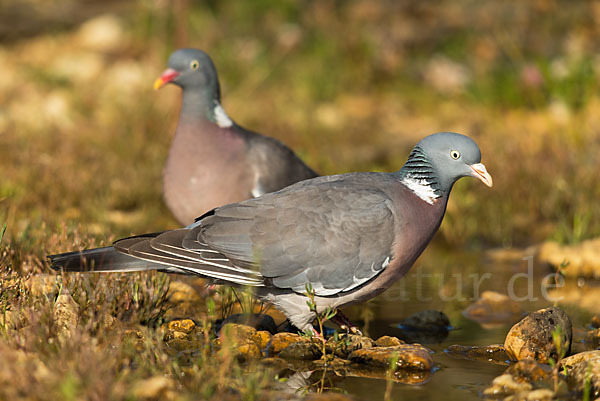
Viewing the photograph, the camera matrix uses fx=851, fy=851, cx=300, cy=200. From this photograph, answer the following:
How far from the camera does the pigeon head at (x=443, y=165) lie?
434 centimetres

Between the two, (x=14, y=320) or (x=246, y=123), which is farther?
(x=246, y=123)

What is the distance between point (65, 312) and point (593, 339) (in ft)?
8.98

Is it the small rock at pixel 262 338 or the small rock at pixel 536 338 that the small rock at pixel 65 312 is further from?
the small rock at pixel 536 338

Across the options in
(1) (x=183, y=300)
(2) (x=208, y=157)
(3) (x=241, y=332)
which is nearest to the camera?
(3) (x=241, y=332)

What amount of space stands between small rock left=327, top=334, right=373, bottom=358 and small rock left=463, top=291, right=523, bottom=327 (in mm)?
1107

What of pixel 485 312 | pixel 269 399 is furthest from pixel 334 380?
pixel 485 312

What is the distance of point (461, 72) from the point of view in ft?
34.9

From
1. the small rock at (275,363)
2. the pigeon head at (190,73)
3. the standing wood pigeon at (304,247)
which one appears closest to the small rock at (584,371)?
the standing wood pigeon at (304,247)

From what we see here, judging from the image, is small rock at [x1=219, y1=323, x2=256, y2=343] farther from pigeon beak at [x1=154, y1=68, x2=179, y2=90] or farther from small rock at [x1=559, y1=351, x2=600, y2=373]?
pigeon beak at [x1=154, y1=68, x2=179, y2=90]

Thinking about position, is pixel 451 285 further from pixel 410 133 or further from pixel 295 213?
pixel 410 133

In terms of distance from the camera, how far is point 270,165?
5406mm

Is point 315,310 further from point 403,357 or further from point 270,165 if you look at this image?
point 270,165

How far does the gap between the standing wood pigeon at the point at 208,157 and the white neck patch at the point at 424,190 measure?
1249 mm

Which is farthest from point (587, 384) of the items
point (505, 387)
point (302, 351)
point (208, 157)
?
point (208, 157)
